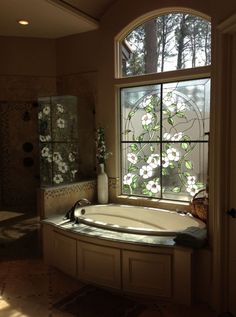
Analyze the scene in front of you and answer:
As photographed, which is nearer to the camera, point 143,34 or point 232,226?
point 232,226

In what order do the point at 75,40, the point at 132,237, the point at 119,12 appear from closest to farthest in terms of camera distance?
the point at 132,237 < the point at 119,12 < the point at 75,40

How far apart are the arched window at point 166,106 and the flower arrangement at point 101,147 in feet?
0.78

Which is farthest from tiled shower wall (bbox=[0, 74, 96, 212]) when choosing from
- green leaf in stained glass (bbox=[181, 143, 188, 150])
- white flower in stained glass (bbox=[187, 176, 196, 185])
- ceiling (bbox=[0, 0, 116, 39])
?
white flower in stained glass (bbox=[187, 176, 196, 185])

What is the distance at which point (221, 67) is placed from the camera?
2.32 metres

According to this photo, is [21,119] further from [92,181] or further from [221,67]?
[221,67]

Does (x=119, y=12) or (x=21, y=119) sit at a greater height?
(x=119, y=12)

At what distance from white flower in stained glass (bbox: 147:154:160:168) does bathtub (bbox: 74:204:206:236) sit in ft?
1.72

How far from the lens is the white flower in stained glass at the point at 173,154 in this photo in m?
3.65

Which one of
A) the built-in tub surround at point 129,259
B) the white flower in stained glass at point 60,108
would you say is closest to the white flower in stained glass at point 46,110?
the white flower in stained glass at point 60,108

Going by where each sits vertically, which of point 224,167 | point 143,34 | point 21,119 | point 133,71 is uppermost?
point 143,34

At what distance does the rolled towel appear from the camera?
8.39 ft

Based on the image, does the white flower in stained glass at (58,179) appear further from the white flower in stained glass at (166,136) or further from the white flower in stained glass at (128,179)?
the white flower in stained glass at (166,136)

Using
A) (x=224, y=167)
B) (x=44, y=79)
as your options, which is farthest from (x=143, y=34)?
(x=224, y=167)

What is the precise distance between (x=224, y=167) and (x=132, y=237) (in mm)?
1035
